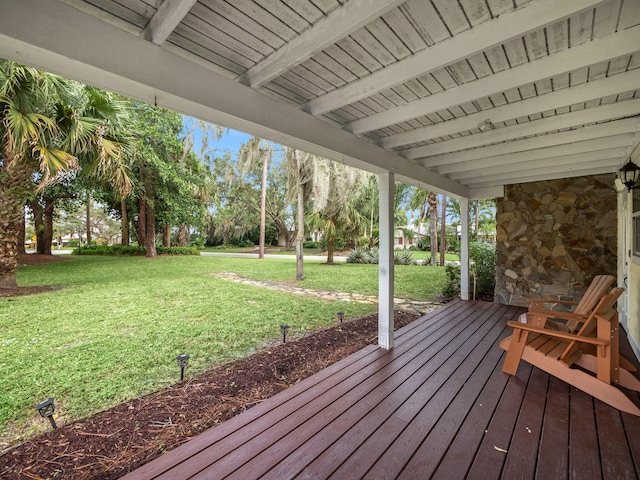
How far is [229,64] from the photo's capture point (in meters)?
1.77

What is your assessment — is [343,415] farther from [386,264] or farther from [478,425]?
[386,264]

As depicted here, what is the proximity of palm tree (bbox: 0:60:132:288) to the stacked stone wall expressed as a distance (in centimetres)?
744

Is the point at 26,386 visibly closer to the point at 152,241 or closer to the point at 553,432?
the point at 553,432

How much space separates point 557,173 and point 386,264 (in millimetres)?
3446

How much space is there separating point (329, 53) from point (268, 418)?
7.79 ft

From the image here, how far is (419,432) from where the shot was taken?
1.85 meters

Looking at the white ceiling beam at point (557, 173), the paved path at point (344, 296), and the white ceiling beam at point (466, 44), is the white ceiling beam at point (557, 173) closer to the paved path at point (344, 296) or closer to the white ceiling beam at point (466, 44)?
the paved path at point (344, 296)

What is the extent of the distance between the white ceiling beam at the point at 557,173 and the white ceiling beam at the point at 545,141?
1.38 metres

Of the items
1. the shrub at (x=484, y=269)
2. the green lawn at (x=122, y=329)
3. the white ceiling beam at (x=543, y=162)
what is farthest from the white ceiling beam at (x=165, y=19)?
the shrub at (x=484, y=269)

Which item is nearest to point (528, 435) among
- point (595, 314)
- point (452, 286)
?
point (595, 314)

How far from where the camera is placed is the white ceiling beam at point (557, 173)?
4094 mm

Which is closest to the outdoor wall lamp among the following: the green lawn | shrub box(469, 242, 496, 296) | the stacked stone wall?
the stacked stone wall

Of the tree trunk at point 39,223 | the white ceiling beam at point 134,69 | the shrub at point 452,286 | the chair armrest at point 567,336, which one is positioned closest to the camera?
the white ceiling beam at point 134,69

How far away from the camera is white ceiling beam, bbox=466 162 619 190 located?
4094 mm
